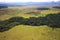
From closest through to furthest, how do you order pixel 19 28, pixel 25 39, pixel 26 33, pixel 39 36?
1. pixel 25 39
2. pixel 39 36
3. pixel 26 33
4. pixel 19 28

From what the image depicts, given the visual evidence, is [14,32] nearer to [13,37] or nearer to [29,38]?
[13,37]

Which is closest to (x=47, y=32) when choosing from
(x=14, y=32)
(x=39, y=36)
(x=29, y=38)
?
(x=39, y=36)

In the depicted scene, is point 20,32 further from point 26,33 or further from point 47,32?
point 47,32

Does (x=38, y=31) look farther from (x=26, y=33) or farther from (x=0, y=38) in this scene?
(x=0, y=38)

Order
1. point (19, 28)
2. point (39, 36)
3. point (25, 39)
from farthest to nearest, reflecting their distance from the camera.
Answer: point (19, 28) < point (39, 36) < point (25, 39)

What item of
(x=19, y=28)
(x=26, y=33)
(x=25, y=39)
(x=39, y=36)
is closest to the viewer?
(x=25, y=39)

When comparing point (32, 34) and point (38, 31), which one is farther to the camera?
point (38, 31)

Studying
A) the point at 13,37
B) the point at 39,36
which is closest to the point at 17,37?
the point at 13,37

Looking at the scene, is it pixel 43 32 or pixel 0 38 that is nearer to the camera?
pixel 0 38
